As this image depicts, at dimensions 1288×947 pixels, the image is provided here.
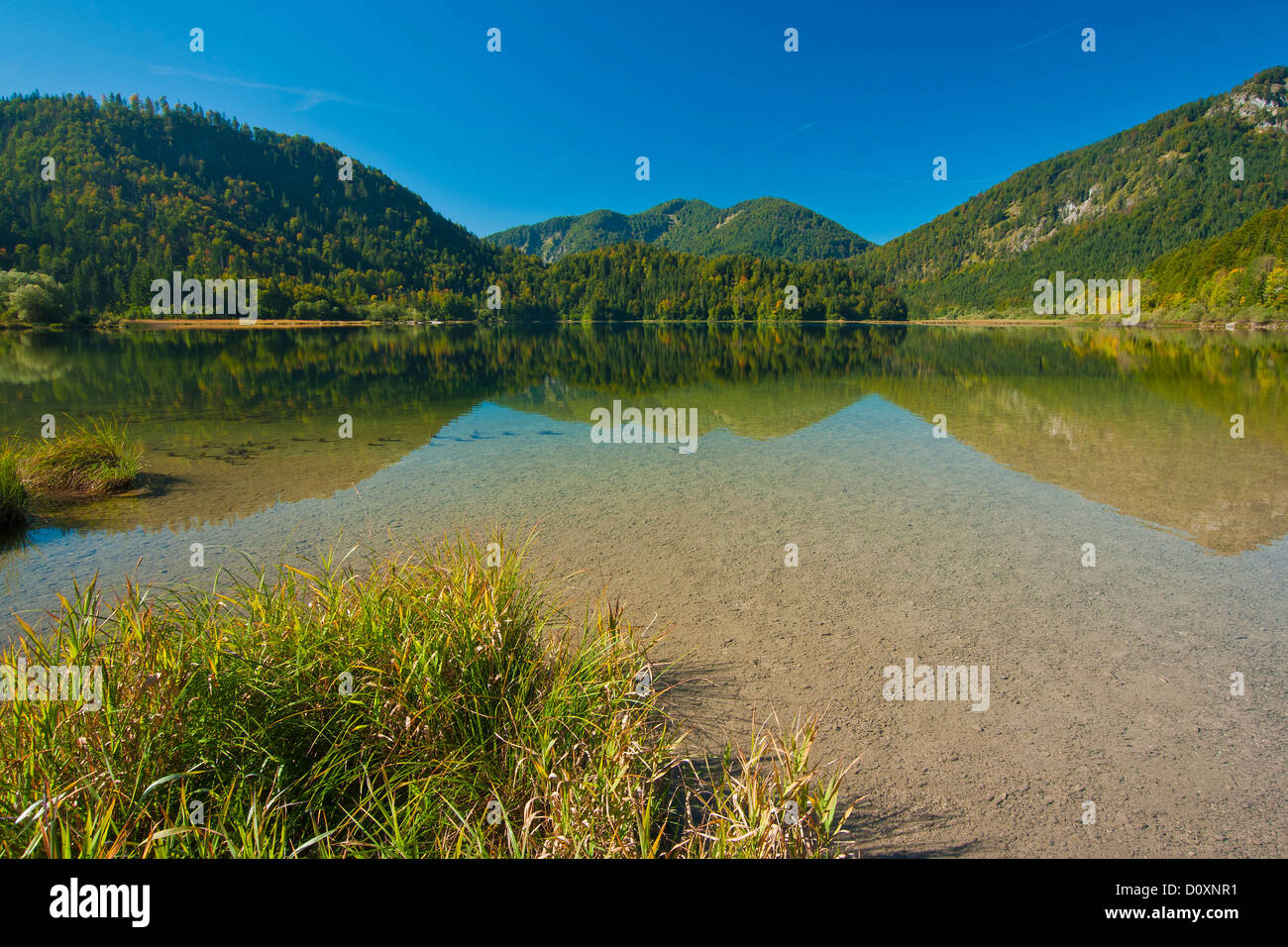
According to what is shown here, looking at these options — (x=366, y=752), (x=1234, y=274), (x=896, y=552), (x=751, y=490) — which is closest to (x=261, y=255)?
(x=751, y=490)

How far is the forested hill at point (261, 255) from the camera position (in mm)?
116125

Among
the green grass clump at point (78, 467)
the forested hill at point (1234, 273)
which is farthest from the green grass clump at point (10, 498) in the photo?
the forested hill at point (1234, 273)

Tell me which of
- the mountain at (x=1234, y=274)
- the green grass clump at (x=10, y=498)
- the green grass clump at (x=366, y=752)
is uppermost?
the mountain at (x=1234, y=274)

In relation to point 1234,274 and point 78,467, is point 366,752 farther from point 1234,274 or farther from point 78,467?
point 1234,274

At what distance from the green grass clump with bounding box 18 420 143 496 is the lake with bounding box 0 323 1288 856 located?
684 mm

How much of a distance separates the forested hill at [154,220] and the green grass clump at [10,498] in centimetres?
10440

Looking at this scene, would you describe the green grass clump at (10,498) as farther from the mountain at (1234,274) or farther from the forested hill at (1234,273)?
the forested hill at (1234,273)

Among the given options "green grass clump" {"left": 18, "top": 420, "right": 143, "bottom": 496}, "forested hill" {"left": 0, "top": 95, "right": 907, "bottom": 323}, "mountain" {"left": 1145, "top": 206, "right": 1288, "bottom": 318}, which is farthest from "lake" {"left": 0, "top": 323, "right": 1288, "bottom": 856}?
"forested hill" {"left": 0, "top": 95, "right": 907, "bottom": 323}

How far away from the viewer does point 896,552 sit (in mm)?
7465

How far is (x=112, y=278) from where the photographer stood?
107 metres

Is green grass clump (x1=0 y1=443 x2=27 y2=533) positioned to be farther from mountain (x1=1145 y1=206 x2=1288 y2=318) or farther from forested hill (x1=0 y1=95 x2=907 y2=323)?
forested hill (x1=0 y1=95 x2=907 y2=323)

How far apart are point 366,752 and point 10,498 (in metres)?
8.69

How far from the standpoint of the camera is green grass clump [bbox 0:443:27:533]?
8.09 m

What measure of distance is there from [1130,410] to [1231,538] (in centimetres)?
1221
